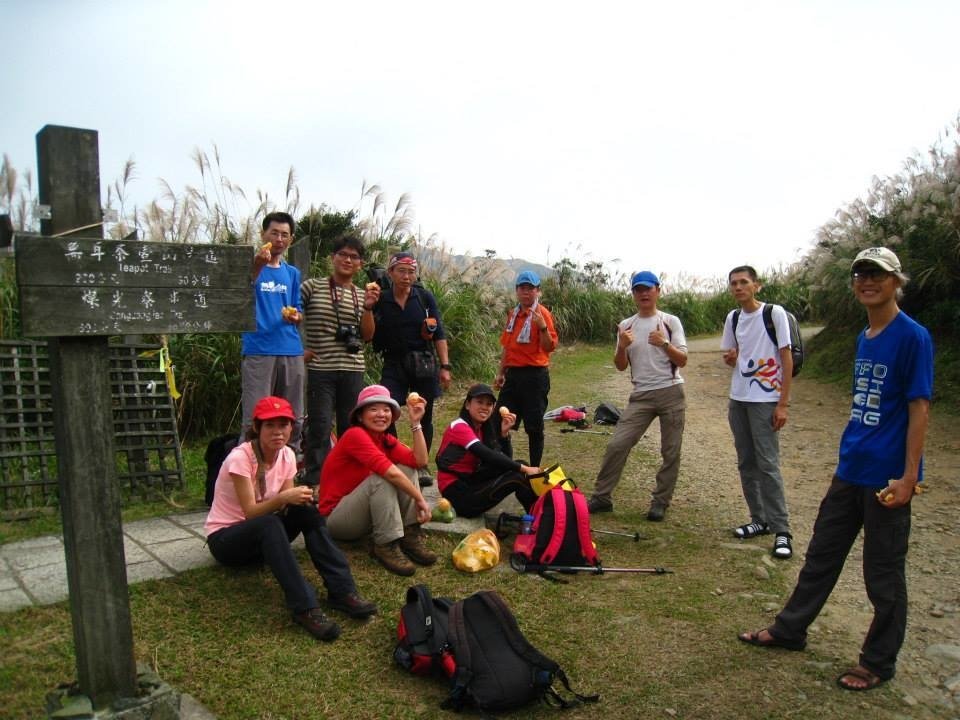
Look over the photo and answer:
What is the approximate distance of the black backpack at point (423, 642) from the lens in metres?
3.22

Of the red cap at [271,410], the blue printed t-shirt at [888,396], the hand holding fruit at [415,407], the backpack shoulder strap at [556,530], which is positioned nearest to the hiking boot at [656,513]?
the backpack shoulder strap at [556,530]

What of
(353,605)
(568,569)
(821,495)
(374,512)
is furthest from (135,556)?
(821,495)

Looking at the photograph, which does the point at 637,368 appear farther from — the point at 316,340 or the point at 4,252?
the point at 4,252

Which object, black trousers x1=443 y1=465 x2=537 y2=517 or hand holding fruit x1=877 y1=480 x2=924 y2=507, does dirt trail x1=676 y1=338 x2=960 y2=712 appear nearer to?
hand holding fruit x1=877 y1=480 x2=924 y2=507

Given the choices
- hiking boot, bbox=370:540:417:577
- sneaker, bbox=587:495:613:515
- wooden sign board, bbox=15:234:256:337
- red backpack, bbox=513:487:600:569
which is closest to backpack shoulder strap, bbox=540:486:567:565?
red backpack, bbox=513:487:600:569

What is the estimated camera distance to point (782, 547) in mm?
4711

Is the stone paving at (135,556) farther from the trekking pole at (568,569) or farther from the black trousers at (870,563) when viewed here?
the black trousers at (870,563)

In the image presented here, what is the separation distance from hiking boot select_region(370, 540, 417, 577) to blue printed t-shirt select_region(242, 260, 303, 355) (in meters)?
1.48

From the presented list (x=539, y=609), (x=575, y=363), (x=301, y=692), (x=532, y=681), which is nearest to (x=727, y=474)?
(x=539, y=609)

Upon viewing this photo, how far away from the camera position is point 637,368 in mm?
5559

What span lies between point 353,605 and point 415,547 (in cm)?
79

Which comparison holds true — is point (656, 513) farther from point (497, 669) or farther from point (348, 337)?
point (497, 669)

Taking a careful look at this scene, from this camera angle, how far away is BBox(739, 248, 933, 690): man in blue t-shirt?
122 inches

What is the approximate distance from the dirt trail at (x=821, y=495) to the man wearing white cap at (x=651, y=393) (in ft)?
2.04
